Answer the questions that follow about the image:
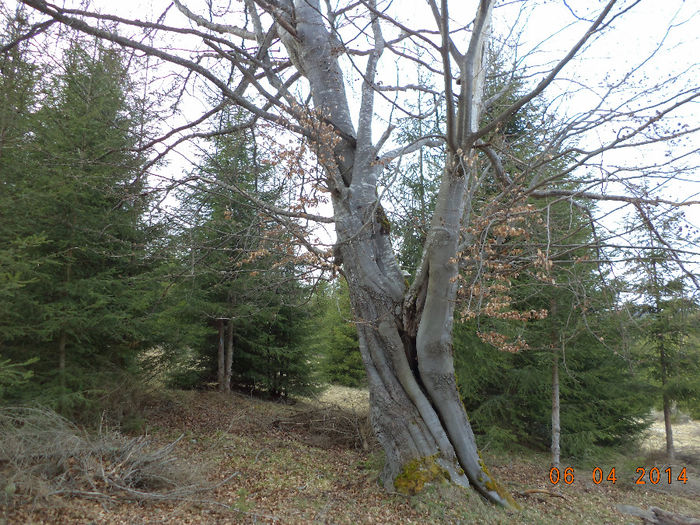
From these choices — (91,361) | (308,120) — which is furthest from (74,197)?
(308,120)

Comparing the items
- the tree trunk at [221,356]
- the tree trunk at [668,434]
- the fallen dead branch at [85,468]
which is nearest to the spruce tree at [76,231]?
the fallen dead branch at [85,468]

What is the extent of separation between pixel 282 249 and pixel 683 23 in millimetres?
4612

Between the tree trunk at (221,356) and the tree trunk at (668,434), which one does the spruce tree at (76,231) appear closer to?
the tree trunk at (221,356)

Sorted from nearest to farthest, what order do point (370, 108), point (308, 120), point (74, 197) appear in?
point (308, 120)
point (370, 108)
point (74, 197)

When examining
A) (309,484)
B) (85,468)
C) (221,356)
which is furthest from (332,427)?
(85,468)

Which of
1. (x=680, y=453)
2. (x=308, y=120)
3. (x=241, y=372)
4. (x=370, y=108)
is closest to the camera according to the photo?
(x=308, y=120)

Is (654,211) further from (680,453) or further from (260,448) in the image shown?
(680,453)

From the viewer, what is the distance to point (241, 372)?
12156mm

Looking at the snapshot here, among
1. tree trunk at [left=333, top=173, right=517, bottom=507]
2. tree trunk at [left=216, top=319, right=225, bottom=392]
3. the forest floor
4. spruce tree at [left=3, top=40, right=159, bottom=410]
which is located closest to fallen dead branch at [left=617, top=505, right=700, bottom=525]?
the forest floor
